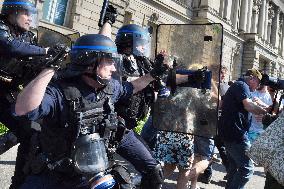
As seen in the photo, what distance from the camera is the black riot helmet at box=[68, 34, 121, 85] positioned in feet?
7.82

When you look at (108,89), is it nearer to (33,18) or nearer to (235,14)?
(33,18)

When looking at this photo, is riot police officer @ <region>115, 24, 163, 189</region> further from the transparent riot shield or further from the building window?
the building window

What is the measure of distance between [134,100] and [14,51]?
1.17 m

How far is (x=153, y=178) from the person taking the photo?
313 cm

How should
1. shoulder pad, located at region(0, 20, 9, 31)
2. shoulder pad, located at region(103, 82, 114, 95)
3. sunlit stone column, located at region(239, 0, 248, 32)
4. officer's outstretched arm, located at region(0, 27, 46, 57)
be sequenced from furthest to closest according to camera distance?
1. sunlit stone column, located at region(239, 0, 248, 32)
2. shoulder pad, located at region(0, 20, 9, 31)
3. officer's outstretched arm, located at region(0, 27, 46, 57)
4. shoulder pad, located at region(103, 82, 114, 95)

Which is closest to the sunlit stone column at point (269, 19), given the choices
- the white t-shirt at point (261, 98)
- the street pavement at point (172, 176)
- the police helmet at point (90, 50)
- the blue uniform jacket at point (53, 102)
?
the street pavement at point (172, 176)

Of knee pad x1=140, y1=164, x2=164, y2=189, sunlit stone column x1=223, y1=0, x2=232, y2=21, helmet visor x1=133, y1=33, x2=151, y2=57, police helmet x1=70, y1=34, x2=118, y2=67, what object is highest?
sunlit stone column x1=223, y1=0, x2=232, y2=21

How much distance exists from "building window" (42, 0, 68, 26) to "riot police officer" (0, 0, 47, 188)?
11350mm

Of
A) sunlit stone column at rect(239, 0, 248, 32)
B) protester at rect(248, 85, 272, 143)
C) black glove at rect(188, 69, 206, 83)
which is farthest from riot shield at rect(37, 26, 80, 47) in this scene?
sunlit stone column at rect(239, 0, 248, 32)

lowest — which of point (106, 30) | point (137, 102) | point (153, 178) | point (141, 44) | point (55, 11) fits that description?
point (153, 178)

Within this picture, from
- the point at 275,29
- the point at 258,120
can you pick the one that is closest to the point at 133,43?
the point at 258,120

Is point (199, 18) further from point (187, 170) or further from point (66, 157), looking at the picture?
point (66, 157)

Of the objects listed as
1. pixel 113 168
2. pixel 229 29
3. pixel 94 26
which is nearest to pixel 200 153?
pixel 113 168

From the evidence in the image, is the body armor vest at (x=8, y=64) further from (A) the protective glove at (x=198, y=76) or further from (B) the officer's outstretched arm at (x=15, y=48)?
(A) the protective glove at (x=198, y=76)
